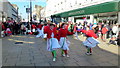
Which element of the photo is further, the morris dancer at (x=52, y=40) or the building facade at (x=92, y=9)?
the building facade at (x=92, y=9)

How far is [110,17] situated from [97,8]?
90.3 inches

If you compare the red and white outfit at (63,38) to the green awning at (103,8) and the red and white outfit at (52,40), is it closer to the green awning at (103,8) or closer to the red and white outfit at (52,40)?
the red and white outfit at (52,40)

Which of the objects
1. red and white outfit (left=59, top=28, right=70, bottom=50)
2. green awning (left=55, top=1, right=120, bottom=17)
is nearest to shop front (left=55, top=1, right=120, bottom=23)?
green awning (left=55, top=1, right=120, bottom=17)

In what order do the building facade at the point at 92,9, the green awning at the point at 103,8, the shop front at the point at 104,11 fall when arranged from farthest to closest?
the building facade at the point at 92,9 → the shop front at the point at 104,11 → the green awning at the point at 103,8

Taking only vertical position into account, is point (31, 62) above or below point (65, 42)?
below

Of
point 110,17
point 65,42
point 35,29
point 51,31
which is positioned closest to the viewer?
point 51,31

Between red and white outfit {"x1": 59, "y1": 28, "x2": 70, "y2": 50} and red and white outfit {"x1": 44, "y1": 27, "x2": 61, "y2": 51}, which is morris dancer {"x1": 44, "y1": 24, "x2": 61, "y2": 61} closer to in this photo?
red and white outfit {"x1": 44, "y1": 27, "x2": 61, "y2": 51}

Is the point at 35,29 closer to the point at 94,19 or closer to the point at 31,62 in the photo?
the point at 94,19

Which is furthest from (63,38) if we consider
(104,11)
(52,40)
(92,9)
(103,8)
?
(92,9)

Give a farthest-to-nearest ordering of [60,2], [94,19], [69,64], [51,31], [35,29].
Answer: [60,2], [94,19], [35,29], [51,31], [69,64]

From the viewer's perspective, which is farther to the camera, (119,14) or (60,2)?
(60,2)

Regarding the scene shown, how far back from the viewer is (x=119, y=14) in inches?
592

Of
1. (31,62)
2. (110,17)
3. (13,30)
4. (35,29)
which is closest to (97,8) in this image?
(110,17)

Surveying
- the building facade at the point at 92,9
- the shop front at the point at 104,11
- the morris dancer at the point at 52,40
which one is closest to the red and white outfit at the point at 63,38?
the morris dancer at the point at 52,40
